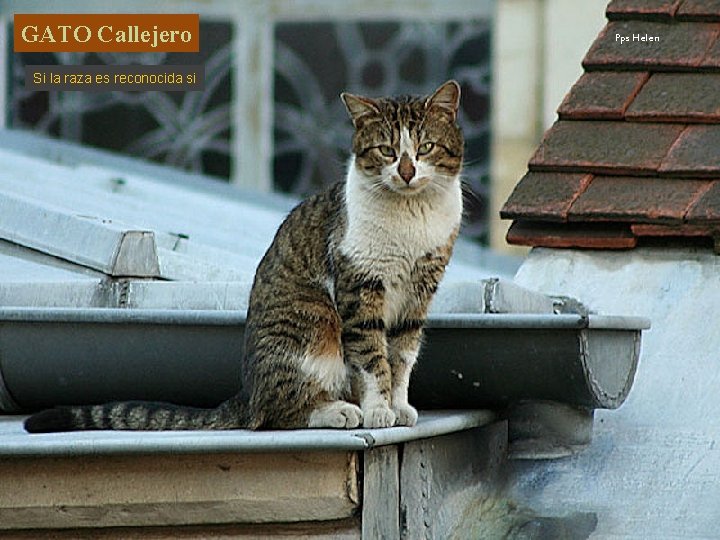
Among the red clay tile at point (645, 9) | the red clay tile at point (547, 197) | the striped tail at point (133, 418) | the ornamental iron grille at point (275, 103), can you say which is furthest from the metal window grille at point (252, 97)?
the striped tail at point (133, 418)

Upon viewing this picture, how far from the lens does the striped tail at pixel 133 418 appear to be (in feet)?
11.0

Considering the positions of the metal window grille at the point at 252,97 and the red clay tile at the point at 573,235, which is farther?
the metal window grille at the point at 252,97

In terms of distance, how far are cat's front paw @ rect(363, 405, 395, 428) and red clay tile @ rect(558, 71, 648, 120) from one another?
50.2 inches

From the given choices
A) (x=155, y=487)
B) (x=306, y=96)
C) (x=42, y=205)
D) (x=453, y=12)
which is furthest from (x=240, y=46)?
(x=155, y=487)

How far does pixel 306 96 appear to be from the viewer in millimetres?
8195

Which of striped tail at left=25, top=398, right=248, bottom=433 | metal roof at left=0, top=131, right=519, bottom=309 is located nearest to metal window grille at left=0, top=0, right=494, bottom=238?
metal roof at left=0, top=131, right=519, bottom=309

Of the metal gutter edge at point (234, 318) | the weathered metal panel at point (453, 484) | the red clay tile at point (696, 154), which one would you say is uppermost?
the red clay tile at point (696, 154)

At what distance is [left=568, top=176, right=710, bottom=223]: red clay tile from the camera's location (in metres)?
4.05

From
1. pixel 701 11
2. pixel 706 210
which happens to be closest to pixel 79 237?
pixel 706 210

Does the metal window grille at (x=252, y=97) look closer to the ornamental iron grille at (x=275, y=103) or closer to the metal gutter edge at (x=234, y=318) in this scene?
the ornamental iron grille at (x=275, y=103)

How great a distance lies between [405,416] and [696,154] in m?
1.20

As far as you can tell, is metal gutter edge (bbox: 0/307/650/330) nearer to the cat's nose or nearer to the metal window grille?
the cat's nose

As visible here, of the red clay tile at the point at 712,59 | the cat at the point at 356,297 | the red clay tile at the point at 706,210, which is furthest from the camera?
the red clay tile at the point at 712,59

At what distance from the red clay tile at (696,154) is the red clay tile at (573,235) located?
190 millimetres
